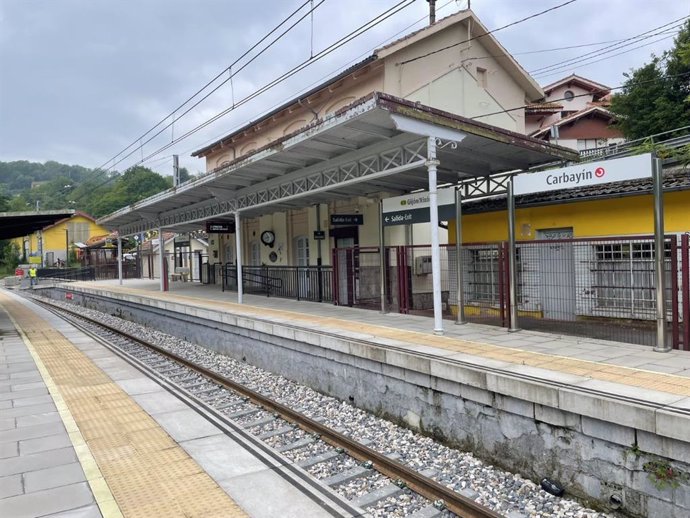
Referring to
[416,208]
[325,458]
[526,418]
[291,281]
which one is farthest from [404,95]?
[325,458]

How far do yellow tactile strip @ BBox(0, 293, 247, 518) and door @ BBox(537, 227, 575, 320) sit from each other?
6210mm

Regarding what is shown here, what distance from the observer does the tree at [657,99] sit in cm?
2423

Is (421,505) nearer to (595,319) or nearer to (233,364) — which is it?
(595,319)

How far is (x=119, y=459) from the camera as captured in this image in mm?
5242

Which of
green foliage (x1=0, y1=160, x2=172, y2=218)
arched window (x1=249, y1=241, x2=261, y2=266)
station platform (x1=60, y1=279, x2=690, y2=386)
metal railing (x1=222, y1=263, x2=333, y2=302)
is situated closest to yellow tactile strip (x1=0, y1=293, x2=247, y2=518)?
station platform (x1=60, y1=279, x2=690, y2=386)

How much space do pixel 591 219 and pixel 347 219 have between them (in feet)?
23.3

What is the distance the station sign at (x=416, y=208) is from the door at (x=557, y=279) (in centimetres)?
195

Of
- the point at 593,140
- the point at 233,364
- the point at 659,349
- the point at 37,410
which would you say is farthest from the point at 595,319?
the point at 593,140

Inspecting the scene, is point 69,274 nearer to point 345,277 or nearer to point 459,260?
point 345,277

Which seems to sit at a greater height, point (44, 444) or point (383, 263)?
point (383, 263)

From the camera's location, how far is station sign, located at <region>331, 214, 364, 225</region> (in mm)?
14680

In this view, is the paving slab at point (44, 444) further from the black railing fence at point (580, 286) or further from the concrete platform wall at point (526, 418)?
the black railing fence at point (580, 286)

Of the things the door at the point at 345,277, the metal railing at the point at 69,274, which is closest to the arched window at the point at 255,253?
the door at the point at 345,277

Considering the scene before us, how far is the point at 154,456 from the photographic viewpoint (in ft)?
17.6
